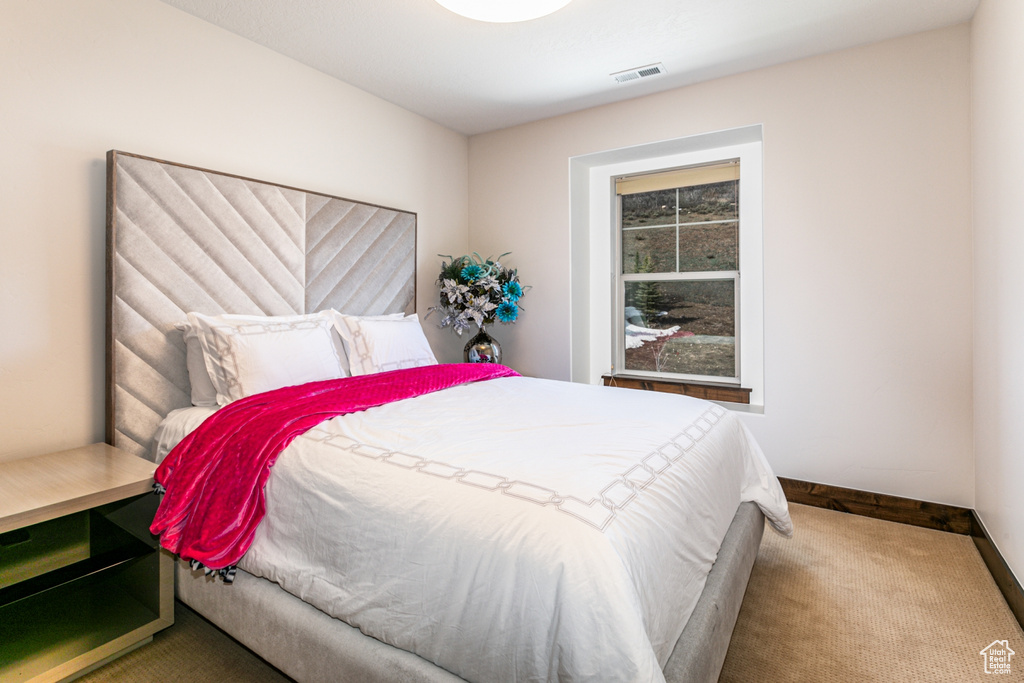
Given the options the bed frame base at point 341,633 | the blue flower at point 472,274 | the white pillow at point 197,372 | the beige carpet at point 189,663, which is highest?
the blue flower at point 472,274

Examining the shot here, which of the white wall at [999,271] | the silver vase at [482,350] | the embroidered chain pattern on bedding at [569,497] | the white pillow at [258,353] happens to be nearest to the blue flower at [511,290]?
the silver vase at [482,350]

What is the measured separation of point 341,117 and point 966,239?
365cm

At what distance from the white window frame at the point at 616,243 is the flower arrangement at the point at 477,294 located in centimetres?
55

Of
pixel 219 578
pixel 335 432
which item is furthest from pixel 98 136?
pixel 219 578

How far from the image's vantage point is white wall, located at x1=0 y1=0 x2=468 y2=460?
2070 mm

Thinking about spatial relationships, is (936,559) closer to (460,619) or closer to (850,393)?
(850,393)

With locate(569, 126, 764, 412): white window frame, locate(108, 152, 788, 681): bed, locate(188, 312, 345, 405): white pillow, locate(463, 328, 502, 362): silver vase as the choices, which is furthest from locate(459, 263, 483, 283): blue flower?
locate(188, 312, 345, 405): white pillow

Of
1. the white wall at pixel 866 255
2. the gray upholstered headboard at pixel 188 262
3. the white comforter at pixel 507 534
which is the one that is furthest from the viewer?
the white wall at pixel 866 255

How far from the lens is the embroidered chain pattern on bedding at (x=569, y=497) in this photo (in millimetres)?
1212

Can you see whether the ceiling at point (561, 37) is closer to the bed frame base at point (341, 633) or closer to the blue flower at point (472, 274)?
the blue flower at point (472, 274)

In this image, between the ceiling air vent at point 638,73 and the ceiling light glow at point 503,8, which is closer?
the ceiling light glow at point 503,8

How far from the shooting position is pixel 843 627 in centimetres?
194

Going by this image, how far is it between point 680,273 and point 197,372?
10.6 feet

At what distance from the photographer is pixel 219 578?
5.61 feet
